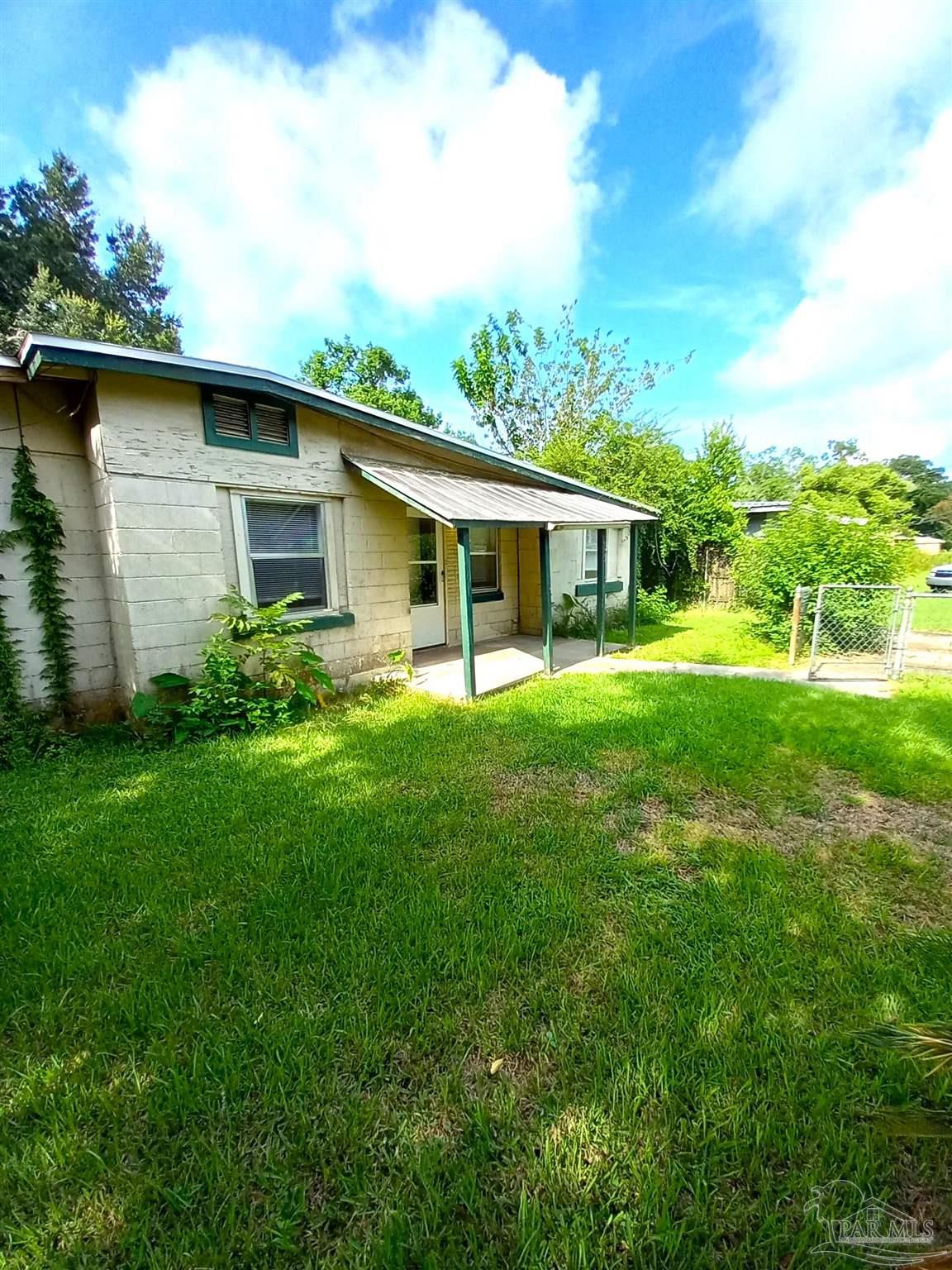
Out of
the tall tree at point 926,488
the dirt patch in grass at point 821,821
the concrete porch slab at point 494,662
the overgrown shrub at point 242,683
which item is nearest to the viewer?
the dirt patch in grass at point 821,821

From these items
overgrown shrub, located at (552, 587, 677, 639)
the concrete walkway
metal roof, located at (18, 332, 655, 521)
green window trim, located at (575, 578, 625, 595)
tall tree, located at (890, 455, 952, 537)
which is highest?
tall tree, located at (890, 455, 952, 537)

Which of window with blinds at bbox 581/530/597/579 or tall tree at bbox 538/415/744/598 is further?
tall tree at bbox 538/415/744/598

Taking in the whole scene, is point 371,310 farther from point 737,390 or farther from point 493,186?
point 737,390

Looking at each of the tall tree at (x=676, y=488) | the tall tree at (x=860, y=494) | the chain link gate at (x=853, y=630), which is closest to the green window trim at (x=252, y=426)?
the chain link gate at (x=853, y=630)

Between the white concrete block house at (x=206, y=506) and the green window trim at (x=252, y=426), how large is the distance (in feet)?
0.05

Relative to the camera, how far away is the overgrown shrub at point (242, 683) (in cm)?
498

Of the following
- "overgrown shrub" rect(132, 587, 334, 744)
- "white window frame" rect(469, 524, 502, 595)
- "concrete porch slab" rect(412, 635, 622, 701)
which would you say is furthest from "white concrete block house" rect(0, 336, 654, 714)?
"white window frame" rect(469, 524, 502, 595)

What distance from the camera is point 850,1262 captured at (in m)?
1.31

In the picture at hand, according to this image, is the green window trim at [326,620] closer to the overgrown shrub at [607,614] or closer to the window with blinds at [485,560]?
the window with blinds at [485,560]

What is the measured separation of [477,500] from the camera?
22.3 ft

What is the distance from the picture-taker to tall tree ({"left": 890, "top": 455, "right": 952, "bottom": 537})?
40.7 meters

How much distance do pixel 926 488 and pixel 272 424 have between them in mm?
66400

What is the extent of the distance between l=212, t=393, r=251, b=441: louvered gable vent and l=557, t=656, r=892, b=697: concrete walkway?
5.02 m

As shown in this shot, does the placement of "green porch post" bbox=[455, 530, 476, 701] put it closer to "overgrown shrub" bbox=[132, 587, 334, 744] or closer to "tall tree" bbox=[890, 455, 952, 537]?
"overgrown shrub" bbox=[132, 587, 334, 744]
